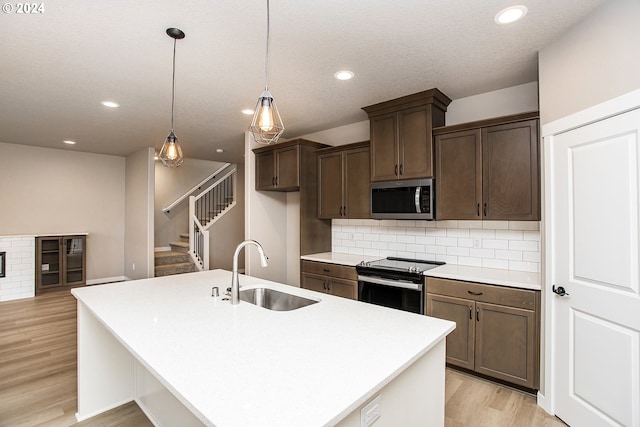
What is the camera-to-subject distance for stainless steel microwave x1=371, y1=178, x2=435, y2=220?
313 centimetres

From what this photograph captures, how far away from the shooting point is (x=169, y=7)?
1876 mm

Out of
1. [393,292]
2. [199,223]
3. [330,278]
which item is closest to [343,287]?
[330,278]

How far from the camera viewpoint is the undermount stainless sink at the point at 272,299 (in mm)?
2150

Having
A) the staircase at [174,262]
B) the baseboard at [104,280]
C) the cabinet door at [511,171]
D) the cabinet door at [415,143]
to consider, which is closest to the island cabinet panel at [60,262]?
the baseboard at [104,280]

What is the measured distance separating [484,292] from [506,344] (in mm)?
417

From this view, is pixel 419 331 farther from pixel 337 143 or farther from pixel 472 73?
pixel 337 143

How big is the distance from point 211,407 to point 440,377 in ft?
3.67

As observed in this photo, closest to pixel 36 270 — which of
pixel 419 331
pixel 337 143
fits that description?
pixel 337 143

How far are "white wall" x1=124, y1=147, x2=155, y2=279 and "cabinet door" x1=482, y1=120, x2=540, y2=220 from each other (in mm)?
5314

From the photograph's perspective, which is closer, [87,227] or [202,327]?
[202,327]

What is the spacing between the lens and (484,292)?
8.53 ft

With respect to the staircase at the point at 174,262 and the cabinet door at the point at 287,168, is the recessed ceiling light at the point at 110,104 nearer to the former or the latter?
the cabinet door at the point at 287,168

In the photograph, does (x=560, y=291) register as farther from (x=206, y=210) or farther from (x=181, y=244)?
(x=206, y=210)

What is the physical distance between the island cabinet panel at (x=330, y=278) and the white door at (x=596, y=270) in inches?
70.5
